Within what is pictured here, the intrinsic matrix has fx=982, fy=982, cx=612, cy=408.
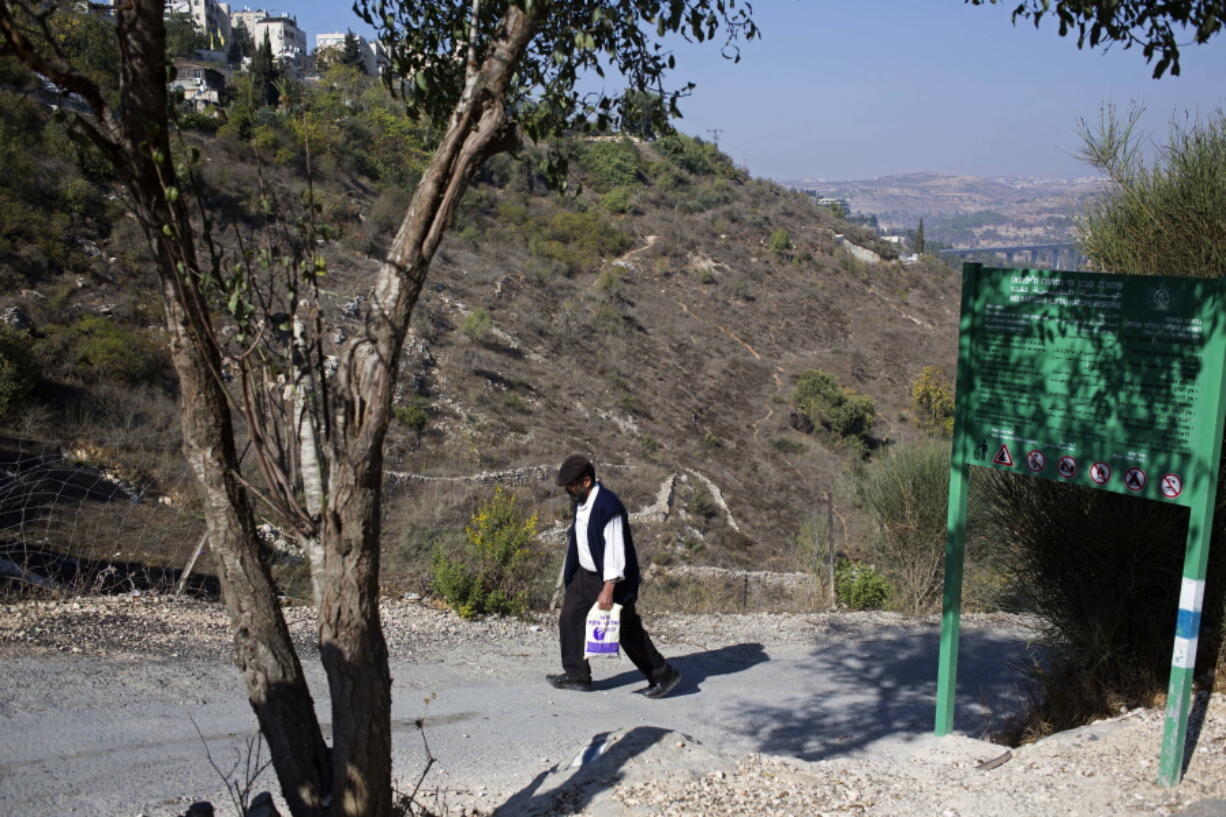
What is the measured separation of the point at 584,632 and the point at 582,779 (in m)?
1.96

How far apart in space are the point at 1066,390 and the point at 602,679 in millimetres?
3659

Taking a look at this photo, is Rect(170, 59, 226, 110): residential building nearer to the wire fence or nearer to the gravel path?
the wire fence

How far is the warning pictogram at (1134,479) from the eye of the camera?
14.4ft

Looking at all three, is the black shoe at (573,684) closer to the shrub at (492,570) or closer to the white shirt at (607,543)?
the white shirt at (607,543)

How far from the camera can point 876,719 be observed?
20.7 ft

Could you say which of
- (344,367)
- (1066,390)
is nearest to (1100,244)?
(1066,390)

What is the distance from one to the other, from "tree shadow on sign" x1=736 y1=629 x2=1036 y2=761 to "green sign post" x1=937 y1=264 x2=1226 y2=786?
825mm

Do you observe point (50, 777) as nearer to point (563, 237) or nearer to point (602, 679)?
point (602, 679)

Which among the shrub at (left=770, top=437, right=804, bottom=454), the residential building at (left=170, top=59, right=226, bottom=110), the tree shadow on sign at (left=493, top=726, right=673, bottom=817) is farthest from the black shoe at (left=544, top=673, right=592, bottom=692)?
the residential building at (left=170, top=59, right=226, bottom=110)

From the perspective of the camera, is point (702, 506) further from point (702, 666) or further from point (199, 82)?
point (199, 82)

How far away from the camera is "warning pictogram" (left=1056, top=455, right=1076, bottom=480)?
4.67 m

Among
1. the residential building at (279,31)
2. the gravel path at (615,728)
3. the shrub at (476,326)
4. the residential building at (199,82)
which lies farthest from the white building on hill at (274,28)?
the gravel path at (615,728)

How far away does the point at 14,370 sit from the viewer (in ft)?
52.9

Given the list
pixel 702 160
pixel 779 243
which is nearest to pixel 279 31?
pixel 702 160
